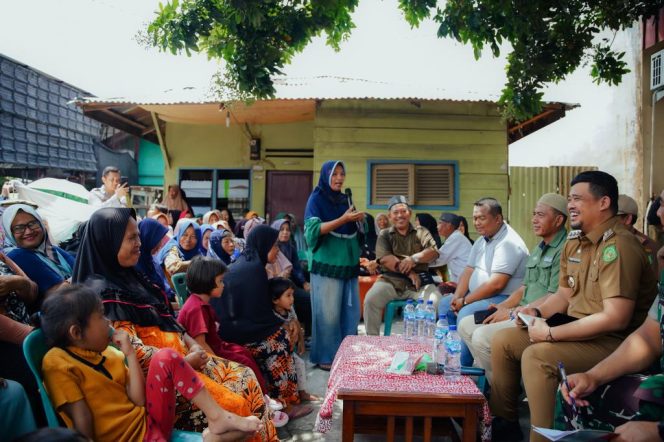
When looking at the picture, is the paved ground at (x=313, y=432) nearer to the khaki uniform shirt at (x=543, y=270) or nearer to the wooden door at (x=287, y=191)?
the khaki uniform shirt at (x=543, y=270)

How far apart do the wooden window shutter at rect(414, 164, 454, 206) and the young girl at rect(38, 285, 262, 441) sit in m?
7.26

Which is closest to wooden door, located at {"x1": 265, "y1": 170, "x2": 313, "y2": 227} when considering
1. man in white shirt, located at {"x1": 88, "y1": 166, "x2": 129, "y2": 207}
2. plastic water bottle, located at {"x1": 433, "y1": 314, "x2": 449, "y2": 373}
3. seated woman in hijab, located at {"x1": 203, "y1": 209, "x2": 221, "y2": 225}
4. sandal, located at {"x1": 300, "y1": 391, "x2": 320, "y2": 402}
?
seated woman in hijab, located at {"x1": 203, "y1": 209, "x2": 221, "y2": 225}

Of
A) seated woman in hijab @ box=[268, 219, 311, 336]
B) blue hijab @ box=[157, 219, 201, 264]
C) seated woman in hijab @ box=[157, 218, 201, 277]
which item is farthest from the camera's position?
seated woman in hijab @ box=[268, 219, 311, 336]

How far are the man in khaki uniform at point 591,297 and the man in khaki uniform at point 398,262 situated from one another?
233 cm

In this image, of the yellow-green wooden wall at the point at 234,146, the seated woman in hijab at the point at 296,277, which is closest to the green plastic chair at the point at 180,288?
the seated woman in hijab at the point at 296,277

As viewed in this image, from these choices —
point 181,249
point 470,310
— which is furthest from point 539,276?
point 181,249

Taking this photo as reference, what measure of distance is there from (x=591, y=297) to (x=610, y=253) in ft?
1.05

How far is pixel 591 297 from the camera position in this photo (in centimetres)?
277

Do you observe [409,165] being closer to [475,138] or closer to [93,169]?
[475,138]

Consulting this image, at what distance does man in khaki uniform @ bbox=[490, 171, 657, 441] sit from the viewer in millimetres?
2535

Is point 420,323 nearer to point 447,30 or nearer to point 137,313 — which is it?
point 137,313

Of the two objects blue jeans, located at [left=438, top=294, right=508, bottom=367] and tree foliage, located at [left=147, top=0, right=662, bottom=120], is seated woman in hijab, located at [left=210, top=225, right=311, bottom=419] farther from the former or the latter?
tree foliage, located at [left=147, top=0, right=662, bottom=120]

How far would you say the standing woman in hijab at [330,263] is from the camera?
4645 mm

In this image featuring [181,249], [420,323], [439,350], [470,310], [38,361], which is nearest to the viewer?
[38,361]
